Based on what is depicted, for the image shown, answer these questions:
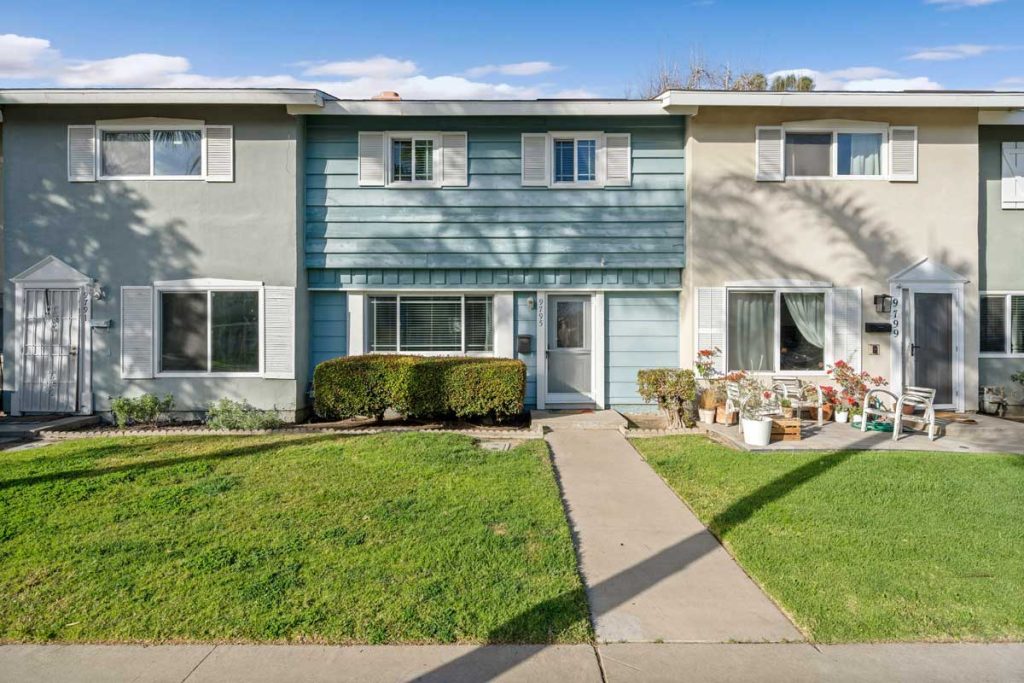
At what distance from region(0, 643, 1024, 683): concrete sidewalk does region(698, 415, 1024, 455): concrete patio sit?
4.88 metres

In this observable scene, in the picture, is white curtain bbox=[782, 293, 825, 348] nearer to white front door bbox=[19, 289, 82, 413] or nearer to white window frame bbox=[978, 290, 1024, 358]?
white window frame bbox=[978, 290, 1024, 358]

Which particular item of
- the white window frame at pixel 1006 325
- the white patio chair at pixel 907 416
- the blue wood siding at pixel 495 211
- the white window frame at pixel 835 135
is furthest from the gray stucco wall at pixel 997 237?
the blue wood siding at pixel 495 211

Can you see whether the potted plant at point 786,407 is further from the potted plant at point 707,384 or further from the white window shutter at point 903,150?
the white window shutter at point 903,150

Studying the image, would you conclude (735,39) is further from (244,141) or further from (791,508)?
(791,508)

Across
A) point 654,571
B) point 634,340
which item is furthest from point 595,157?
point 654,571

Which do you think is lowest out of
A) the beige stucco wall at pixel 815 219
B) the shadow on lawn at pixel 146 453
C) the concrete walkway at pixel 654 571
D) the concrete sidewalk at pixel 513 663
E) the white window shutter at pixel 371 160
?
the concrete sidewalk at pixel 513 663

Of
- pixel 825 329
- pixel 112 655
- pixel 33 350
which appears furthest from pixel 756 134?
pixel 33 350

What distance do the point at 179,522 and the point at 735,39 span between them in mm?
22499

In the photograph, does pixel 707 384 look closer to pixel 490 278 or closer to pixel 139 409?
pixel 490 278

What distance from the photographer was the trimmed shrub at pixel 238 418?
30.5 ft

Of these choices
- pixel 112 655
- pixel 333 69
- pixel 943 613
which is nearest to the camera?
pixel 112 655

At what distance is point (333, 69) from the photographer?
17938 millimetres

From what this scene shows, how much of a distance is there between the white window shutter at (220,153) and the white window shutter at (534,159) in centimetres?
490

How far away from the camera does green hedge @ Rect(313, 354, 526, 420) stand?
9.45 meters
